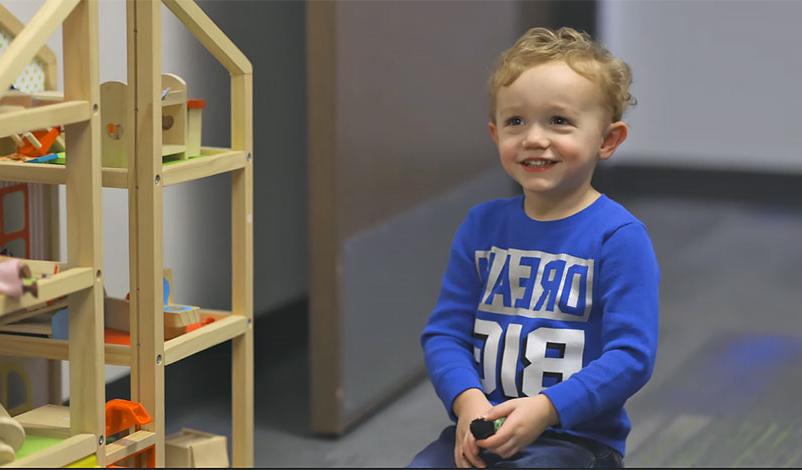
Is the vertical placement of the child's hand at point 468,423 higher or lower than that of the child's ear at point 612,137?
Result: lower

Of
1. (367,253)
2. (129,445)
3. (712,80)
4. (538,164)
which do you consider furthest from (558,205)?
(712,80)

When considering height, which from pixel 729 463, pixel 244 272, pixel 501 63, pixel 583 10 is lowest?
pixel 729 463

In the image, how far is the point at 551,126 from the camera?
1.28 m

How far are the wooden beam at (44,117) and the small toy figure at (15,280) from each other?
121 mm

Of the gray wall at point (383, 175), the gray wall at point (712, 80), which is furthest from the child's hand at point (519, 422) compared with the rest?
the gray wall at point (712, 80)

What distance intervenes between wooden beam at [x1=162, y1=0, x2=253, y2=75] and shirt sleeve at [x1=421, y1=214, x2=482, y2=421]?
1.19 feet

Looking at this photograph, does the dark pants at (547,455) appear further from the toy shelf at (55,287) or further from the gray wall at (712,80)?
the gray wall at (712,80)

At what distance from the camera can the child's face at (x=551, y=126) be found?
1.27m

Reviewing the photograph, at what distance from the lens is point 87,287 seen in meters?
1.24

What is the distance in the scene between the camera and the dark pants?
124 centimetres

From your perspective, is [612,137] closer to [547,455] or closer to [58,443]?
[547,455]

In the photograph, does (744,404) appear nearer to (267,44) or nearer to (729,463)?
(729,463)

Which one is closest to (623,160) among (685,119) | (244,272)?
(685,119)

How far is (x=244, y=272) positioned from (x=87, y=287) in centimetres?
36
